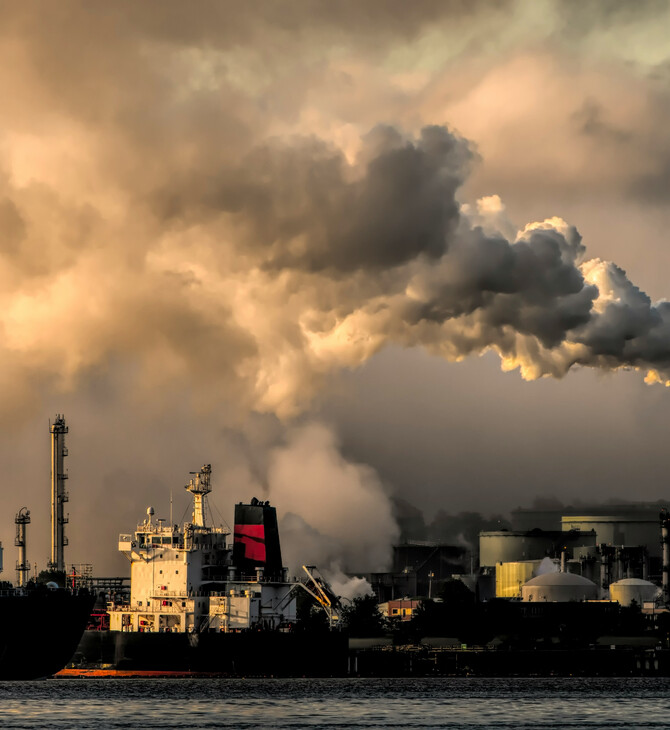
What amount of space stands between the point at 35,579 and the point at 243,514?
78.9 ft

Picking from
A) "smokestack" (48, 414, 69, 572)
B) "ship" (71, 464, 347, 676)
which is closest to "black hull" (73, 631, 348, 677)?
"ship" (71, 464, 347, 676)

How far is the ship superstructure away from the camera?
14762 centimetres

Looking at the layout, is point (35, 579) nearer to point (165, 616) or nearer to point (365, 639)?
point (165, 616)

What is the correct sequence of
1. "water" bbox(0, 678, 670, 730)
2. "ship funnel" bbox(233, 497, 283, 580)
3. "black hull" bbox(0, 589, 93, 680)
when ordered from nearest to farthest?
"water" bbox(0, 678, 670, 730), "black hull" bbox(0, 589, 93, 680), "ship funnel" bbox(233, 497, 283, 580)

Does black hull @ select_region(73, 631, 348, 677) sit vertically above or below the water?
above

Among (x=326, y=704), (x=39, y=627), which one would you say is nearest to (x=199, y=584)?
(x=39, y=627)

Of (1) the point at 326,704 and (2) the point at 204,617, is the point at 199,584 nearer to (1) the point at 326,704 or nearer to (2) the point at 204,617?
(2) the point at 204,617

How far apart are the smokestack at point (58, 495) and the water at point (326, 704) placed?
25.0 metres

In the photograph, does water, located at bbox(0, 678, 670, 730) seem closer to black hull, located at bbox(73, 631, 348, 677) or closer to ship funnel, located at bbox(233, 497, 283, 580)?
black hull, located at bbox(73, 631, 348, 677)

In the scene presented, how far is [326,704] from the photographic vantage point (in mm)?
117250

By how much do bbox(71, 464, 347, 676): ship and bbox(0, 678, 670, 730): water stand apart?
193 centimetres

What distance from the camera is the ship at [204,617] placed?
145 meters

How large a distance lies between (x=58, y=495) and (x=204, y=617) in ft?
104

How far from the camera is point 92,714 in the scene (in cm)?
10925
